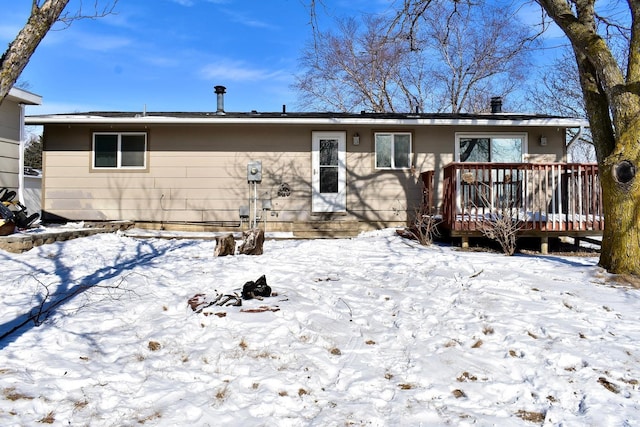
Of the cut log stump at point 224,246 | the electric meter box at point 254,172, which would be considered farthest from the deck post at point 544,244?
the electric meter box at point 254,172

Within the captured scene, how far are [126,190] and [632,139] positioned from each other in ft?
31.6

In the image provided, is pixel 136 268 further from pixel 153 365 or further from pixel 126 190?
pixel 126 190

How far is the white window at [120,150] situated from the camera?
32.0 feet

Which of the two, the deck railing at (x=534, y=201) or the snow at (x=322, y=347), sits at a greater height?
the deck railing at (x=534, y=201)

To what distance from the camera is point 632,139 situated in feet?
15.2

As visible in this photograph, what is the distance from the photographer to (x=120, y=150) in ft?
32.1

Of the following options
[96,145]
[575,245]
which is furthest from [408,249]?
[96,145]

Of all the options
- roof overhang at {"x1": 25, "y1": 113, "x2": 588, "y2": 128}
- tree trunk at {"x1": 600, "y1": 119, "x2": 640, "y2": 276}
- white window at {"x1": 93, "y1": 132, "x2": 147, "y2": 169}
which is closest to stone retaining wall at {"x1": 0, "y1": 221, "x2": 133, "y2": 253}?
white window at {"x1": 93, "y1": 132, "x2": 147, "y2": 169}

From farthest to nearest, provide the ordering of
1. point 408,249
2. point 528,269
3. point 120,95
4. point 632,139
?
1. point 120,95
2. point 408,249
3. point 528,269
4. point 632,139

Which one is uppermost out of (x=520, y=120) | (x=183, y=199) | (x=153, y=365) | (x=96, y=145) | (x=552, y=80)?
(x=552, y=80)

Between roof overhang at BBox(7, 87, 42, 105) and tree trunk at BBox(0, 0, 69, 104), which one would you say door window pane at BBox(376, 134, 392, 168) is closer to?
roof overhang at BBox(7, 87, 42, 105)

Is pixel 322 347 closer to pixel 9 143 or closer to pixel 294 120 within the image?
pixel 294 120

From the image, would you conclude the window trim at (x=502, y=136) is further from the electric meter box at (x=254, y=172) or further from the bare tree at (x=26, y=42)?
the bare tree at (x=26, y=42)

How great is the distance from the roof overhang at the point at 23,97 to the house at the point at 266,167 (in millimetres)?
1339
